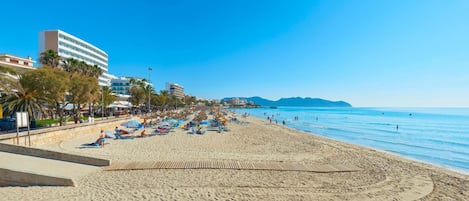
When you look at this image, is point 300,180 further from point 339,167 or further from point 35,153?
point 35,153

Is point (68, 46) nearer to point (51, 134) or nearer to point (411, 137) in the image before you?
point (51, 134)

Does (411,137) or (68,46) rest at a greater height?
(68,46)

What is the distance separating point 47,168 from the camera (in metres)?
8.18

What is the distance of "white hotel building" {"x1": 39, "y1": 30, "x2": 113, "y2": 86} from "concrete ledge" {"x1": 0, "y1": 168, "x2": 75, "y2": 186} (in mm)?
48398

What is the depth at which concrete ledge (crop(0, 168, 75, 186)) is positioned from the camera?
710 cm

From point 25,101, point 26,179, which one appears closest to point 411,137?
point 26,179

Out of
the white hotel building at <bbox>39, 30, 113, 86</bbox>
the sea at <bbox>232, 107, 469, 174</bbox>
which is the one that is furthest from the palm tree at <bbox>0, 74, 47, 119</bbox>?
the white hotel building at <bbox>39, 30, 113, 86</bbox>

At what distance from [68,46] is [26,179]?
62843mm

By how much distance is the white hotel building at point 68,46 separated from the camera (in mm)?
53031

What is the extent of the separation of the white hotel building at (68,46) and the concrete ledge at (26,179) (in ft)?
159

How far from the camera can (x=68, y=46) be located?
5675 cm

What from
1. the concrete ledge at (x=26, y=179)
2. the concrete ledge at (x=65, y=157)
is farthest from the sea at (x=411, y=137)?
the concrete ledge at (x=26, y=179)

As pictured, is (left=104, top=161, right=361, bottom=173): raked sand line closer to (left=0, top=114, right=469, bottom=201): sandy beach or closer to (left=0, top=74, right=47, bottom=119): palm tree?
(left=0, top=114, right=469, bottom=201): sandy beach

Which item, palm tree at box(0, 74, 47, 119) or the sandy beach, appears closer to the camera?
the sandy beach
